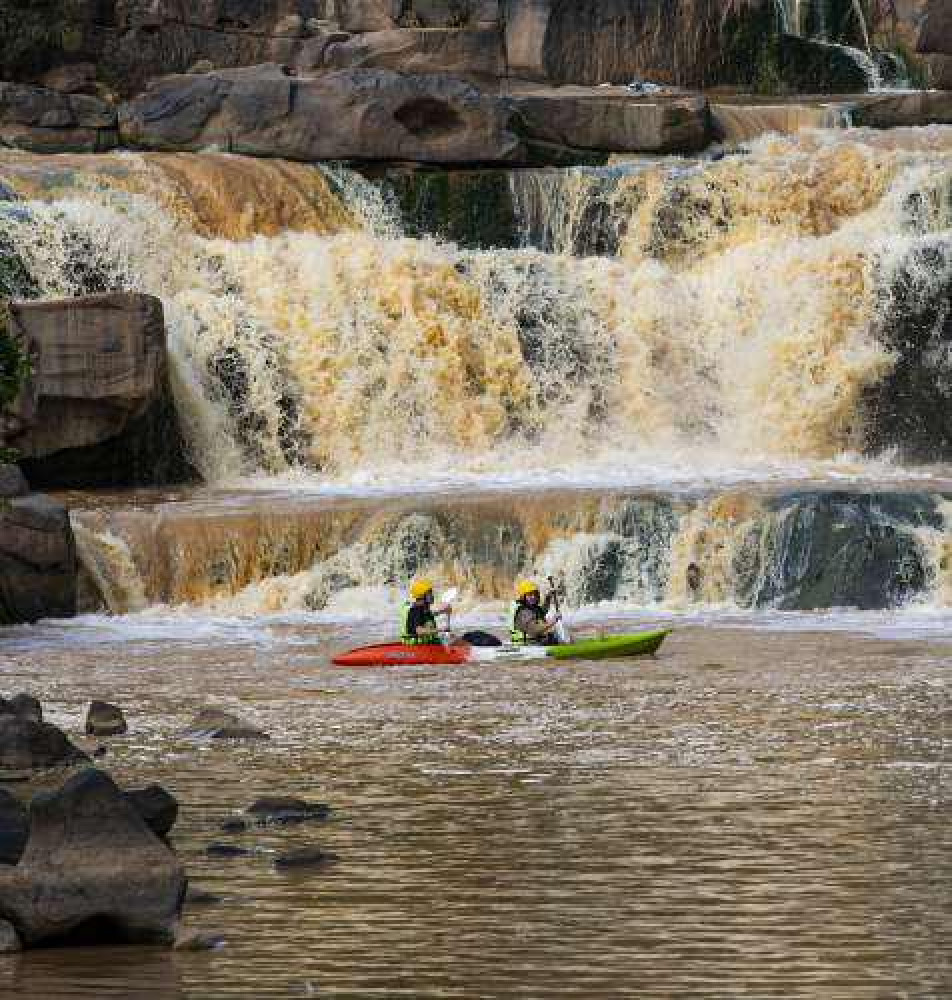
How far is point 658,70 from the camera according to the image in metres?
44.7

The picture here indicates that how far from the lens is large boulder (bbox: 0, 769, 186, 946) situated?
1047 cm

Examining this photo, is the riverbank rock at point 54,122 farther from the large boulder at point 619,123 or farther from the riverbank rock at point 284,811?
the riverbank rock at point 284,811

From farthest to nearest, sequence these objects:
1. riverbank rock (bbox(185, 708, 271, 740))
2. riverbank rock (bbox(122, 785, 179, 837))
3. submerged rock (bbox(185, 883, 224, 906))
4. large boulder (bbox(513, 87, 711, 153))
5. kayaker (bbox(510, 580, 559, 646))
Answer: large boulder (bbox(513, 87, 711, 153)), kayaker (bbox(510, 580, 559, 646)), riverbank rock (bbox(185, 708, 271, 740)), riverbank rock (bbox(122, 785, 179, 837)), submerged rock (bbox(185, 883, 224, 906))

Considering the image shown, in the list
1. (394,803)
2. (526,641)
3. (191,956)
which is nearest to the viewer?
(191,956)

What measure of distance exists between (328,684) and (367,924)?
9.02 m

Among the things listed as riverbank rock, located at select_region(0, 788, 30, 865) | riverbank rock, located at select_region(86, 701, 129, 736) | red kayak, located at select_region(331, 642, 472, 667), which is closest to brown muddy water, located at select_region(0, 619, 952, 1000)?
riverbank rock, located at select_region(86, 701, 129, 736)

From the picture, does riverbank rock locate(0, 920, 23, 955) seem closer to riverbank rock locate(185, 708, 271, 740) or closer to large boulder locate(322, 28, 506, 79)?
riverbank rock locate(185, 708, 271, 740)

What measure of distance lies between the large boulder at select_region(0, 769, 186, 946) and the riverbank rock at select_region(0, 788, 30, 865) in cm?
75

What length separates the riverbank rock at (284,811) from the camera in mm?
13570

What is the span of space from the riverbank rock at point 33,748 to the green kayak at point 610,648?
6.41m

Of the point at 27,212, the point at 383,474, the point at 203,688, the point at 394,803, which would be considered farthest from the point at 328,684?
the point at 27,212

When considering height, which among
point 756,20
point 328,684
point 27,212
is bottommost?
point 328,684

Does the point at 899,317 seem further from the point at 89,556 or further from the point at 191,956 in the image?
the point at 191,956

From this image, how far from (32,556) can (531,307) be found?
1100 cm
